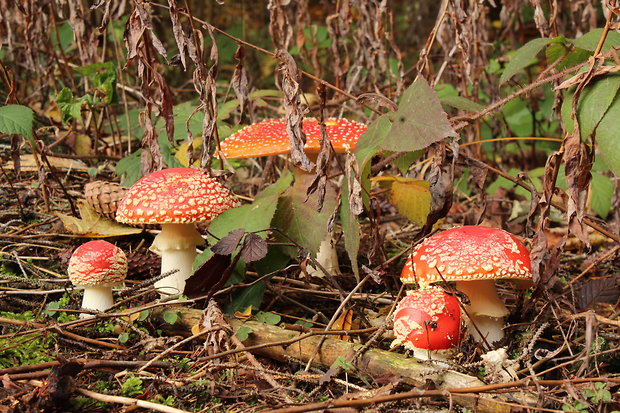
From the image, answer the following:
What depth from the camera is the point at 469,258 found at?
2621mm

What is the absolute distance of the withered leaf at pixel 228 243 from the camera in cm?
279

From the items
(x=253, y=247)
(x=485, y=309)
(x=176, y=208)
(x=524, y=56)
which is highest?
(x=524, y=56)

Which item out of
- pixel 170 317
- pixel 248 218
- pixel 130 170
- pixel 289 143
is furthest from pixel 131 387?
pixel 130 170

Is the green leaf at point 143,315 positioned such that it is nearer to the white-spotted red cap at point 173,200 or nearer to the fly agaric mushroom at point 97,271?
the fly agaric mushroom at point 97,271

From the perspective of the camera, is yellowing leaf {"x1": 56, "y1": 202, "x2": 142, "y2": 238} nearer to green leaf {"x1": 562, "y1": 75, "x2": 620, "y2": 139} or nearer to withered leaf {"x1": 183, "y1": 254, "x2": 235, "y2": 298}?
withered leaf {"x1": 183, "y1": 254, "x2": 235, "y2": 298}

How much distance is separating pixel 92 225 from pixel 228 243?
1277 mm

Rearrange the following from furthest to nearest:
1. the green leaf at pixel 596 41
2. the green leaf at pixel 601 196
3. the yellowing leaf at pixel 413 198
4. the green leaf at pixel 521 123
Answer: the green leaf at pixel 521 123 < the green leaf at pixel 601 196 < the yellowing leaf at pixel 413 198 < the green leaf at pixel 596 41

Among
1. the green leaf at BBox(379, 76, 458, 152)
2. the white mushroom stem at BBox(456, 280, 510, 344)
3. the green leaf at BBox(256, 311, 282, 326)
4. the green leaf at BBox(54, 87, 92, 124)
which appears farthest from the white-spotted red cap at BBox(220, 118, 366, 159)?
the green leaf at BBox(54, 87, 92, 124)

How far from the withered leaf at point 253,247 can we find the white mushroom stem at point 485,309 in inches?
37.2

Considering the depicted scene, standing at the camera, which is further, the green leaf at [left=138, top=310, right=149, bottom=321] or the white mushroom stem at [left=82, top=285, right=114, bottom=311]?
the white mushroom stem at [left=82, top=285, right=114, bottom=311]

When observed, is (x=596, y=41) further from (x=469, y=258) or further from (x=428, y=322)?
(x=428, y=322)

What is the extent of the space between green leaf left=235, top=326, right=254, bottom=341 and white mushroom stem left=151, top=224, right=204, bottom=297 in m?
0.63

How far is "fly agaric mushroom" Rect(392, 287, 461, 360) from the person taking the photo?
8.32ft

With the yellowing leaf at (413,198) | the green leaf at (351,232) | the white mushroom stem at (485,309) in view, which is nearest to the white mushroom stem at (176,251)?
the green leaf at (351,232)
